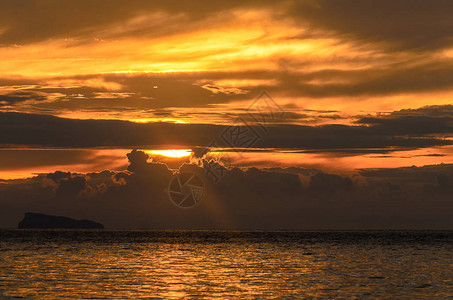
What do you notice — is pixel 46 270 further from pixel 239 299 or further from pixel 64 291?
pixel 239 299

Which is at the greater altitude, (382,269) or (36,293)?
(36,293)

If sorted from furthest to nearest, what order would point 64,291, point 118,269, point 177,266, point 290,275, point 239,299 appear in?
point 177,266, point 118,269, point 290,275, point 64,291, point 239,299

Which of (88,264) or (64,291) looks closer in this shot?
(64,291)

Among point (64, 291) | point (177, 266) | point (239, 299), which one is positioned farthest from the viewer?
point (177, 266)

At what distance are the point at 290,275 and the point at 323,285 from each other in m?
12.1

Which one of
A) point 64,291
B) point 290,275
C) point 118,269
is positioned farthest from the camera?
point 118,269

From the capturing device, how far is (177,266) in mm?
92438

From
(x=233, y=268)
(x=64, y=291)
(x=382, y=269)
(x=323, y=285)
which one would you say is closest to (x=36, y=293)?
(x=64, y=291)

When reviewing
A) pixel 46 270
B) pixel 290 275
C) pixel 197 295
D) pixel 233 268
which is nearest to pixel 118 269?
pixel 46 270

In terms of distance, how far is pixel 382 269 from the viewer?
289 ft

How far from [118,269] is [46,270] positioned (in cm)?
960

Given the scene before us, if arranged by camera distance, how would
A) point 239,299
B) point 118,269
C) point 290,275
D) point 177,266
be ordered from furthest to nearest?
point 177,266 → point 118,269 → point 290,275 → point 239,299

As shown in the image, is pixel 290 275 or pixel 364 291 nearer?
pixel 364 291

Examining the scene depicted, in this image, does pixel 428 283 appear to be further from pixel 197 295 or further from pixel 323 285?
pixel 197 295
